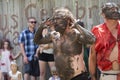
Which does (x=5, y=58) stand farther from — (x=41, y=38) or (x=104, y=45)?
(x=104, y=45)

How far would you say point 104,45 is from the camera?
18.5ft

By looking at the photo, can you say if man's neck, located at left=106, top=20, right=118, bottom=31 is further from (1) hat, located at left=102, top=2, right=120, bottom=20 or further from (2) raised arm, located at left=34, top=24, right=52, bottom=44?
(2) raised arm, located at left=34, top=24, right=52, bottom=44

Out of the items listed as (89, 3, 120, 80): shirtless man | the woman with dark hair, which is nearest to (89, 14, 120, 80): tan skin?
(89, 3, 120, 80): shirtless man

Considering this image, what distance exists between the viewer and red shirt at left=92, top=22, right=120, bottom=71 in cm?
562

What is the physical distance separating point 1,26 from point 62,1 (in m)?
1.79

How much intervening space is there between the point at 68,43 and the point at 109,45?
631mm

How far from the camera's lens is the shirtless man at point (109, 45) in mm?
5605

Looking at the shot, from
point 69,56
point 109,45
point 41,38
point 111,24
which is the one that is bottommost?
point 69,56

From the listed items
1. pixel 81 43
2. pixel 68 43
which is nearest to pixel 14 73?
pixel 68 43

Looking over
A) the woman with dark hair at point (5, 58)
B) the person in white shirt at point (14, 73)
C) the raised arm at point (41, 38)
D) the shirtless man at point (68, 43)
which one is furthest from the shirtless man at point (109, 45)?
the woman with dark hair at point (5, 58)

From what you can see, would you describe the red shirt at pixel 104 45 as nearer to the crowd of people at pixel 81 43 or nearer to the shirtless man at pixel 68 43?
the crowd of people at pixel 81 43

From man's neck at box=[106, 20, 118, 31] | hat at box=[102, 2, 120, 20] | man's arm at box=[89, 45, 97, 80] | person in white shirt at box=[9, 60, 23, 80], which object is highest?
hat at box=[102, 2, 120, 20]

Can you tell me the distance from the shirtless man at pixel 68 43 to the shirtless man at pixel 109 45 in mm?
424

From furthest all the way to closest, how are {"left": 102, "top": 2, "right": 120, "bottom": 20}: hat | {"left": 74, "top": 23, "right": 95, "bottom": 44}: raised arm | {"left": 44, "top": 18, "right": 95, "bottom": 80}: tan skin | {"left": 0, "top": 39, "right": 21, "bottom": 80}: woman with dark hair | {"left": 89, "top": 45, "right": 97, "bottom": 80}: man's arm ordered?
{"left": 0, "top": 39, "right": 21, "bottom": 80}: woman with dark hair
{"left": 89, "top": 45, "right": 97, "bottom": 80}: man's arm
{"left": 102, "top": 2, "right": 120, "bottom": 20}: hat
{"left": 44, "top": 18, "right": 95, "bottom": 80}: tan skin
{"left": 74, "top": 23, "right": 95, "bottom": 44}: raised arm
